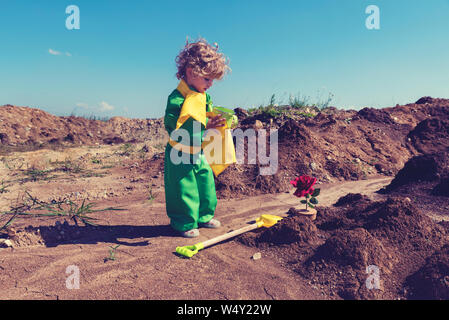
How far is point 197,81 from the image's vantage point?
332 centimetres

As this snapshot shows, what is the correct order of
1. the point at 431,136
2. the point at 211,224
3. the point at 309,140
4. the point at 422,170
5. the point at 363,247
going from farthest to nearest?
1. the point at 431,136
2. the point at 309,140
3. the point at 422,170
4. the point at 211,224
5. the point at 363,247

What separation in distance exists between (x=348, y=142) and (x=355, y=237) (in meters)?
5.85

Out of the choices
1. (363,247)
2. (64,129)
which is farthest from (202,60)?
(64,129)

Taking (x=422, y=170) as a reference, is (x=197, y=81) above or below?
above

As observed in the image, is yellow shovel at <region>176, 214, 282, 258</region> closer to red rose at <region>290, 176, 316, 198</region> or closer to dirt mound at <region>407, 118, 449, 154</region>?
red rose at <region>290, 176, 316, 198</region>

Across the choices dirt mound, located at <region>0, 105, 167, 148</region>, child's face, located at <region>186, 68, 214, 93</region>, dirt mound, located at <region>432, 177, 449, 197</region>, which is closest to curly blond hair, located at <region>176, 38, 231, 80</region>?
child's face, located at <region>186, 68, 214, 93</region>

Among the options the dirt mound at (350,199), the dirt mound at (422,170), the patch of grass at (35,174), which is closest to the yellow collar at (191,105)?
the dirt mound at (350,199)

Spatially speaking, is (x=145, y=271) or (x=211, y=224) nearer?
(x=145, y=271)

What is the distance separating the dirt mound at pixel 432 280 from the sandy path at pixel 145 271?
2.33 ft

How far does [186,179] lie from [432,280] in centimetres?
234

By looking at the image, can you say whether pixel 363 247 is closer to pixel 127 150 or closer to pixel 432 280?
pixel 432 280
